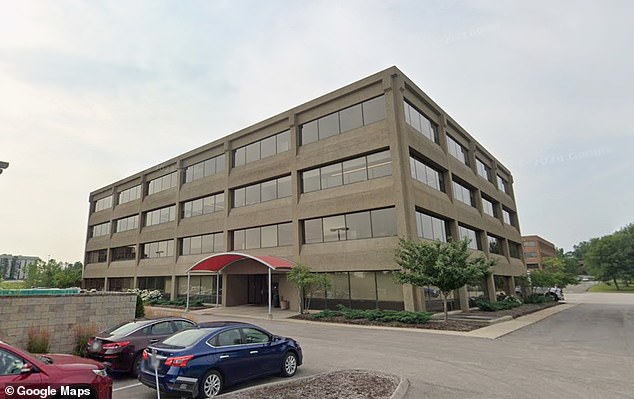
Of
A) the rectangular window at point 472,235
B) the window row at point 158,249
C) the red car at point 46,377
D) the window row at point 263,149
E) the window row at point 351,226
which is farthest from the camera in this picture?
the window row at point 158,249

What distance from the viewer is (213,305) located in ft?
112

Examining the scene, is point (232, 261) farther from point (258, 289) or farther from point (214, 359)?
point (214, 359)

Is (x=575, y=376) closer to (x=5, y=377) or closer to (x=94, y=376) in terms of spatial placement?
(x=94, y=376)

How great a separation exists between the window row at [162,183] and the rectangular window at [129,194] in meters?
2.63

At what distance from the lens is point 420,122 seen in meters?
27.9

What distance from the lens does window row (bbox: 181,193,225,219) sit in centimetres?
3612

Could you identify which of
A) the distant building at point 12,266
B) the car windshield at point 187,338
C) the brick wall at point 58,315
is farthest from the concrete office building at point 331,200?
the distant building at point 12,266

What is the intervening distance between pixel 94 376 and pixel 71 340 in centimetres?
782

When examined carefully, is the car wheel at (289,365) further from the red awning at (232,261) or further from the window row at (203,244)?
the window row at (203,244)

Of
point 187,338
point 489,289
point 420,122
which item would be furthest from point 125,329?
point 489,289

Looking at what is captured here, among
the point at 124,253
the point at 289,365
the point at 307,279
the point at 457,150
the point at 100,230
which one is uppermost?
the point at 457,150

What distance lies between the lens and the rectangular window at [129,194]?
48.0 m

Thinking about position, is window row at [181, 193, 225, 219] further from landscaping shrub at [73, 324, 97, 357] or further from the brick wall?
landscaping shrub at [73, 324, 97, 357]

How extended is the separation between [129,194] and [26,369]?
49.0 metres
